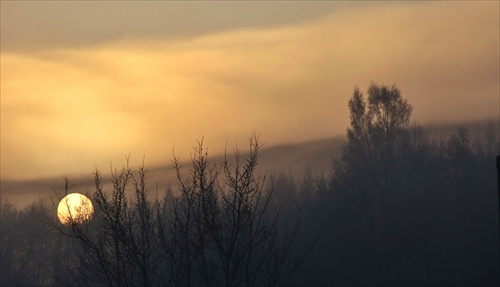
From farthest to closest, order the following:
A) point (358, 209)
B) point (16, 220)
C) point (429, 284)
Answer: point (16, 220) < point (358, 209) < point (429, 284)

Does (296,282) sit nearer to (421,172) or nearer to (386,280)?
(386,280)

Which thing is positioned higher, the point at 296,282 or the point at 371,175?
the point at 371,175

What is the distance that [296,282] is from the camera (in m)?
45.8

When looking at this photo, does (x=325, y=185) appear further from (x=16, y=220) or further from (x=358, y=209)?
(x=16, y=220)

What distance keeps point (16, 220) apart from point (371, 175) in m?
24.9

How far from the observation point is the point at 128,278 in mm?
15414

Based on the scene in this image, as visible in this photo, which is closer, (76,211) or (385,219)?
(76,211)

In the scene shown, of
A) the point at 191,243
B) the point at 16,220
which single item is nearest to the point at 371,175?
the point at 16,220

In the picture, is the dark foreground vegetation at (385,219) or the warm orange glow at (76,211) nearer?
the warm orange glow at (76,211)

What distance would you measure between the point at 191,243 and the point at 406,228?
43373mm

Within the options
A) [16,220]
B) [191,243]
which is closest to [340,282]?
[16,220]

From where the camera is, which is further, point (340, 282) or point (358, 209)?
point (358, 209)

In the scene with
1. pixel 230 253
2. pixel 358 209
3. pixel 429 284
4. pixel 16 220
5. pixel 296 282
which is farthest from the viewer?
pixel 16 220

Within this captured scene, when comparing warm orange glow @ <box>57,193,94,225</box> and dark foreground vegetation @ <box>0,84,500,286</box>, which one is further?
dark foreground vegetation @ <box>0,84,500,286</box>
